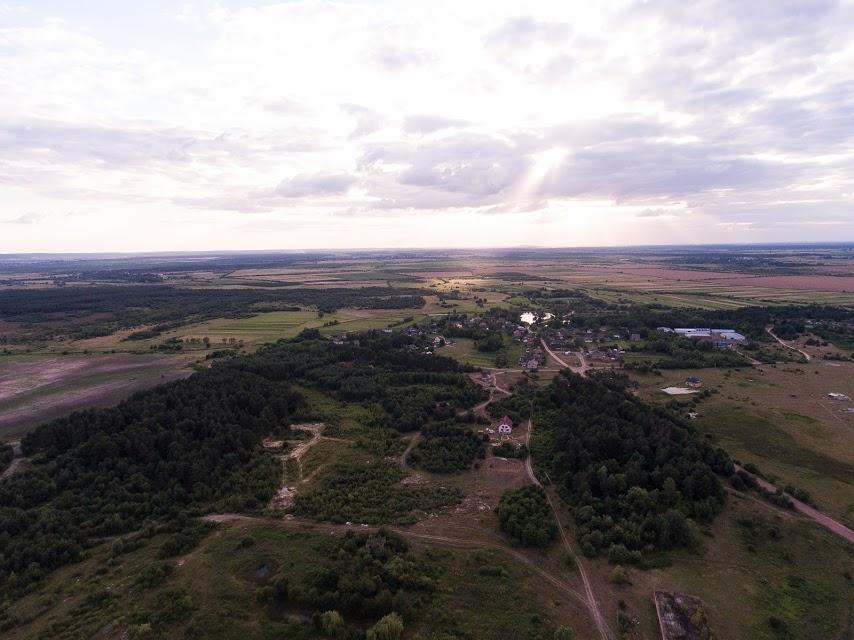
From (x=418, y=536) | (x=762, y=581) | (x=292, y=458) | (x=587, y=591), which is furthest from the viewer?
(x=292, y=458)

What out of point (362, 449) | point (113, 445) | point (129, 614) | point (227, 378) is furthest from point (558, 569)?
point (227, 378)

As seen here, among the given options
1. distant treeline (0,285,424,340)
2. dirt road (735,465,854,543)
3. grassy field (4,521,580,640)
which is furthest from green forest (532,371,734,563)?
distant treeline (0,285,424,340)

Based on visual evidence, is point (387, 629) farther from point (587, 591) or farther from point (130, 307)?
point (130, 307)

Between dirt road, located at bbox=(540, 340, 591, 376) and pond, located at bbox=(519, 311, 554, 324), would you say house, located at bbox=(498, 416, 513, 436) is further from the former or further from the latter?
pond, located at bbox=(519, 311, 554, 324)

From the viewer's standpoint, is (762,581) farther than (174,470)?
No

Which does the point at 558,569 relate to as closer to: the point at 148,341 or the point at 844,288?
the point at 148,341

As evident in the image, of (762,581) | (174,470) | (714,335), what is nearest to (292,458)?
(174,470)

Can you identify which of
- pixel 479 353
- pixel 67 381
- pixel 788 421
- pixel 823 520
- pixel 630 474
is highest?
pixel 67 381
